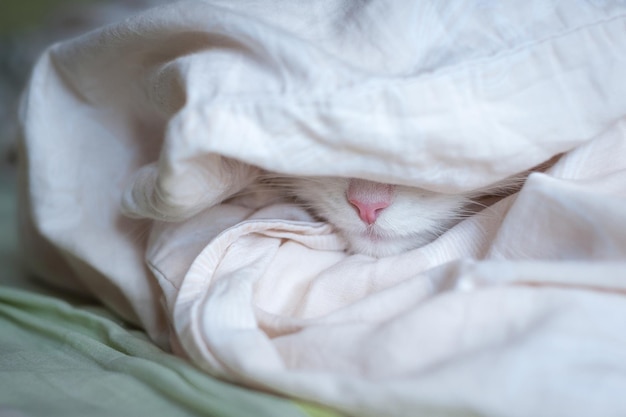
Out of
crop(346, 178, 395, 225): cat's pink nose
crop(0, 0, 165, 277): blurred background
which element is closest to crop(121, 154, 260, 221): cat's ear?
crop(346, 178, 395, 225): cat's pink nose

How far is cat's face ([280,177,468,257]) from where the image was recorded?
671 millimetres

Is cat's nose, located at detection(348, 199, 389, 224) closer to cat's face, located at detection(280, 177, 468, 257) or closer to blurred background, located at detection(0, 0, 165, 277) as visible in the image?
cat's face, located at detection(280, 177, 468, 257)

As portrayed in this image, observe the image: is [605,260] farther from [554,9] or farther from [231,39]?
[231,39]

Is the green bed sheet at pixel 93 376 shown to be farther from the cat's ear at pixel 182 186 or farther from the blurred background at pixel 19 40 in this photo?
the blurred background at pixel 19 40

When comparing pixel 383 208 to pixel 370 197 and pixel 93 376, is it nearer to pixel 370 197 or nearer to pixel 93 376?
pixel 370 197

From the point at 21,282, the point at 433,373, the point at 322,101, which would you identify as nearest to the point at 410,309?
the point at 433,373

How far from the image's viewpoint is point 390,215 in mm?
687

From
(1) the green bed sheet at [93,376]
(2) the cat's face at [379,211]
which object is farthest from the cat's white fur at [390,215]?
(1) the green bed sheet at [93,376]

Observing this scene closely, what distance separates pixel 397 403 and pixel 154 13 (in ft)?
1.43

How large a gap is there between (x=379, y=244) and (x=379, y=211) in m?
0.04

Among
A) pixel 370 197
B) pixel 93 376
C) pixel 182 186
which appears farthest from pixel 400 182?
pixel 93 376

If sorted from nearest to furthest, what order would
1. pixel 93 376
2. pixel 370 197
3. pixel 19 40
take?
pixel 93 376, pixel 370 197, pixel 19 40

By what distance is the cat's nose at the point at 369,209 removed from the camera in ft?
2.19

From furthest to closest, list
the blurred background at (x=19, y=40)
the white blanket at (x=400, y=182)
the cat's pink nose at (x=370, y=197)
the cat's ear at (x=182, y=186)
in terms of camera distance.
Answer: the blurred background at (x=19, y=40) < the cat's pink nose at (x=370, y=197) < the cat's ear at (x=182, y=186) < the white blanket at (x=400, y=182)
